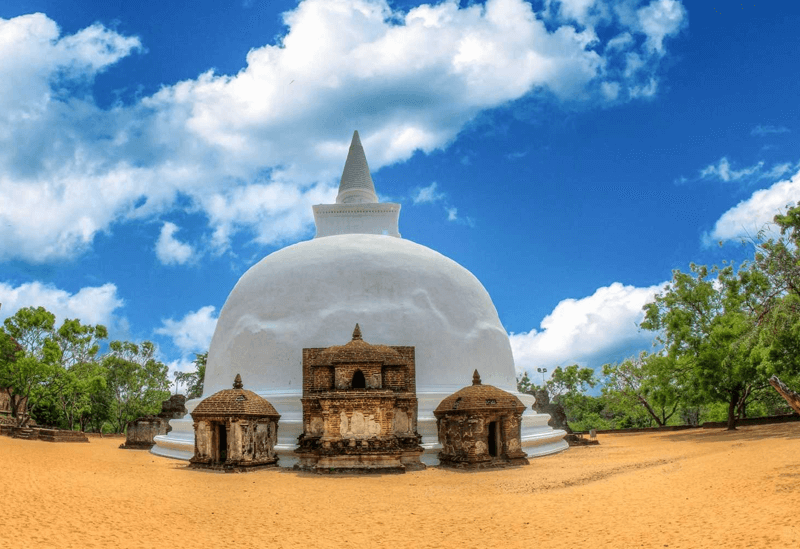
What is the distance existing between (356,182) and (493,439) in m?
14.6

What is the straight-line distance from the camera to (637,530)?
736cm

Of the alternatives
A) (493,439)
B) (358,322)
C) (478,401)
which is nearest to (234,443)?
(358,322)

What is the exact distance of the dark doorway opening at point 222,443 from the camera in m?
14.5

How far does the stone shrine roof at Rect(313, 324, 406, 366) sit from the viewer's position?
1468cm

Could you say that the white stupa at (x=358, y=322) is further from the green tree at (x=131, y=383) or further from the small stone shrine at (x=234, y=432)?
the green tree at (x=131, y=383)

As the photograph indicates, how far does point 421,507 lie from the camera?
9.43m

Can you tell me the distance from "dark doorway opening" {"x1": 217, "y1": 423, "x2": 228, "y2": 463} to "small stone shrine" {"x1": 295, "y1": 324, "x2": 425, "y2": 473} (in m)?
1.95

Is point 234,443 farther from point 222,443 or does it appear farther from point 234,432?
point 222,443

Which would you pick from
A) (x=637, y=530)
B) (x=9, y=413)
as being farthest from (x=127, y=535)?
(x=9, y=413)

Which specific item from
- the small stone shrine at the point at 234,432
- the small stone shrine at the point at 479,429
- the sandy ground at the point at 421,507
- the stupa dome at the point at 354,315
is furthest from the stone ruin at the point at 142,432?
the small stone shrine at the point at 479,429

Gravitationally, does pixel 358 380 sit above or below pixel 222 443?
above

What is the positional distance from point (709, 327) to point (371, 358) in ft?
53.4

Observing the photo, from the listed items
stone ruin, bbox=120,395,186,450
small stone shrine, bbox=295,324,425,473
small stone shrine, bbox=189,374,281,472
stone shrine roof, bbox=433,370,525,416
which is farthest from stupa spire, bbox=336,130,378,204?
small stone shrine, bbox=189,374,281,472

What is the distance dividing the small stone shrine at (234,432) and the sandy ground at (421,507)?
34.7 inches
